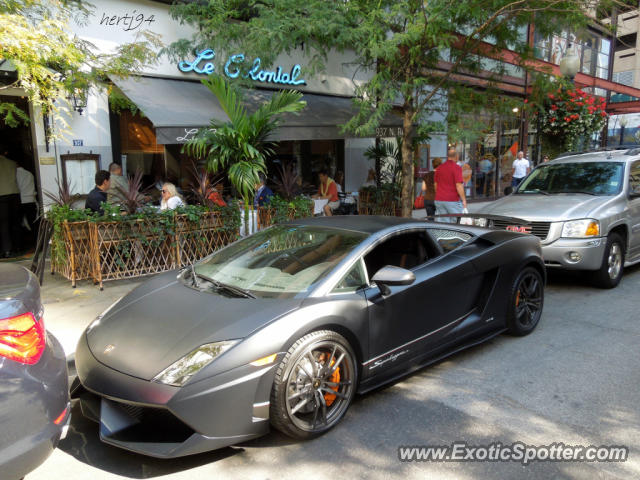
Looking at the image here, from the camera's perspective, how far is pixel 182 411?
8.64ft

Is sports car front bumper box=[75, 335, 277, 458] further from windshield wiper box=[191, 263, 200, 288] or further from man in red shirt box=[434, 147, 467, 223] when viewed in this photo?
man in red shirt box=[434, 147, 467, 223]

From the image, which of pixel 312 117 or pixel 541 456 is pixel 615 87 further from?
pixel 541 456

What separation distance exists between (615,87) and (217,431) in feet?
90.1

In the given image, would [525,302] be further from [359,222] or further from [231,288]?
[231,288]

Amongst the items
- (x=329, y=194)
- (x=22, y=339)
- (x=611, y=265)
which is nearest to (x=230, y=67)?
(x=329, y=194)

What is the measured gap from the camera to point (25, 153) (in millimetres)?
10547

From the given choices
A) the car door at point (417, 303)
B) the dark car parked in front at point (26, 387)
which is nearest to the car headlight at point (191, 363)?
the dark car parked in front at point (26, 387)

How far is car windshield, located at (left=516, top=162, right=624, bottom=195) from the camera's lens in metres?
7.18

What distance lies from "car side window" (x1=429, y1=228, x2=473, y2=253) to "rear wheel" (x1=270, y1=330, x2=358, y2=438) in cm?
151

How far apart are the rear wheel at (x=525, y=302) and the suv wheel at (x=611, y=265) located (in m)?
1.97

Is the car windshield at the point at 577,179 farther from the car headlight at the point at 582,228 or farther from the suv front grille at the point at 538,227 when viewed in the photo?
the suv front grille at the point at 538,227

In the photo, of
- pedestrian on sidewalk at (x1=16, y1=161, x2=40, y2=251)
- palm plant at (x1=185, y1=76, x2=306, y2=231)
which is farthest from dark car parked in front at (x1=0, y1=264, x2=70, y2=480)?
pedestrian on sidewalk at (x1=16, y1=161, x2=40, y2=251)

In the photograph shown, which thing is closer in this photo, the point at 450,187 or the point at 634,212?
the point at 634,212

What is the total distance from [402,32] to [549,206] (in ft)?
13.0
